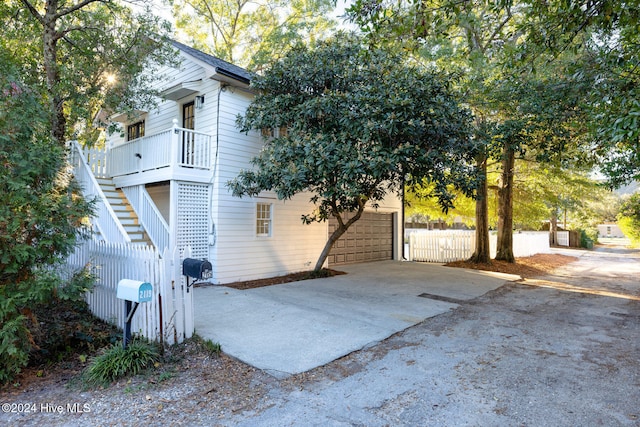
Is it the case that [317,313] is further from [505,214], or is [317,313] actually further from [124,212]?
[505,214]

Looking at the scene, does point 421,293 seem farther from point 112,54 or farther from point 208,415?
point 112,54

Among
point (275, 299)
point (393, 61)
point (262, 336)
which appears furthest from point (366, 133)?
point (262, 336)

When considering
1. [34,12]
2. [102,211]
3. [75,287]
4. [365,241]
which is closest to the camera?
[75,287]

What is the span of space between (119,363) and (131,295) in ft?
2.33

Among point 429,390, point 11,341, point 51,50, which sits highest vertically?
point 51,50

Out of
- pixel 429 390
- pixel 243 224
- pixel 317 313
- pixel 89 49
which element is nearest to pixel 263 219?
pixel 243 224

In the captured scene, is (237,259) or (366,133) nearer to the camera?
(366,133)

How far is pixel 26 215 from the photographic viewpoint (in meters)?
3.85

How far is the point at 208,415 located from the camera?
10.4 feet

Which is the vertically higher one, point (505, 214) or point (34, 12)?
point (34, 12)

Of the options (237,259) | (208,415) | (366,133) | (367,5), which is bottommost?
(208,415)

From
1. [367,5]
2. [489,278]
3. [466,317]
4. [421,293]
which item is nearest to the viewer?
[367,5]

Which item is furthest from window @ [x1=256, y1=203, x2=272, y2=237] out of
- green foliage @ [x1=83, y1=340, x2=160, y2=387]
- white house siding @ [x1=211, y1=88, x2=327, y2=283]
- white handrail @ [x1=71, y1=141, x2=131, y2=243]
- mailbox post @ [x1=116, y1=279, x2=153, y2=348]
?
green foliage @ [x1=83, y1=340, x2=160, y2=387]

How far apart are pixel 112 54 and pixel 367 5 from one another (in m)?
7.58
